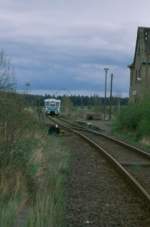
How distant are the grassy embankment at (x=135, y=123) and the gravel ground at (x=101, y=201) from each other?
48.6 feet

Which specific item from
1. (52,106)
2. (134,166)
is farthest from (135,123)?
(52,106)

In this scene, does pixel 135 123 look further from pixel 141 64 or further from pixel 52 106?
pixel 52 106

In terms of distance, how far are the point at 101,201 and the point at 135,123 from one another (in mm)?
27550

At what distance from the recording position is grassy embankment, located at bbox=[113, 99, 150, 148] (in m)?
32.8

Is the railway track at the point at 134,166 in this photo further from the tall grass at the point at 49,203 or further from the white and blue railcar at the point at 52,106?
the white and blue railcar at the point at 52,106

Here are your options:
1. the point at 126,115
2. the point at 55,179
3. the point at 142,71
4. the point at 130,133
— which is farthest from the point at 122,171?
the point at 142,71

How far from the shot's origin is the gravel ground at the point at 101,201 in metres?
8.95

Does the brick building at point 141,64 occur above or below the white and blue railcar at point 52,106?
above

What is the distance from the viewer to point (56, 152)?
19562 millimetres

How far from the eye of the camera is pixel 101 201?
10.9m

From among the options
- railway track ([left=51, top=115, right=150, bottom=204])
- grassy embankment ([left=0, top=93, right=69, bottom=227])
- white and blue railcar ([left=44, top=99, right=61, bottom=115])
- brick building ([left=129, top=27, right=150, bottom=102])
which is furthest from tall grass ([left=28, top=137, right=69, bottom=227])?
white and blue railcar ([left=44, top=99, right=61, bottom=115])

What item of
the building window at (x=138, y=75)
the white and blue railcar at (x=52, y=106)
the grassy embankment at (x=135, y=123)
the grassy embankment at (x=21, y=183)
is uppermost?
the building window at (x=138, y=75)

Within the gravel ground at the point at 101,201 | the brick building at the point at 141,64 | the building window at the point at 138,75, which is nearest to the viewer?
the gravel ground at the point at 101,201

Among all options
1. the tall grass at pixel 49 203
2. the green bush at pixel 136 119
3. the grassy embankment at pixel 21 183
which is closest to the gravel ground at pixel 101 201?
the tall grass at pixel 49 203
